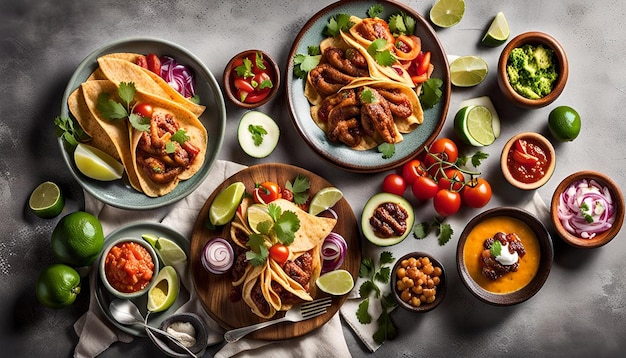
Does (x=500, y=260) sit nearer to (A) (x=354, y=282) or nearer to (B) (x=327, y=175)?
(A) (x=354, y=282)

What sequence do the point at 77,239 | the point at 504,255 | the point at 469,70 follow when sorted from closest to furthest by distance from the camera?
1. the point at 77,239
2. the point at 504,255
3. the point at 469,70

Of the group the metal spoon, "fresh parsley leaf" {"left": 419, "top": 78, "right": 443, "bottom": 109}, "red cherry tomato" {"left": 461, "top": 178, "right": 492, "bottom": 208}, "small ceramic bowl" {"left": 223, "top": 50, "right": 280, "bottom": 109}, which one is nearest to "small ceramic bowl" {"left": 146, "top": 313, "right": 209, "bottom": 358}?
the metal spoon

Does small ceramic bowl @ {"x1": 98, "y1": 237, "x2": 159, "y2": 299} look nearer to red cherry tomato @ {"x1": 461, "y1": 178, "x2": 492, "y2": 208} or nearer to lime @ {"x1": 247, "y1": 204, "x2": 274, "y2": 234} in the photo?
lime @ {"x1": 247, "y1": 204, "x2": 274, "y2": 234}

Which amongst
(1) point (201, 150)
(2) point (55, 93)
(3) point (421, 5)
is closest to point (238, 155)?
(1) point (201, 150)

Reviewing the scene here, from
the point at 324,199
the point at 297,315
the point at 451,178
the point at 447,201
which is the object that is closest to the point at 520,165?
the point at 451,178

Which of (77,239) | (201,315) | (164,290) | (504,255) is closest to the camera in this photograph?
(77,239)

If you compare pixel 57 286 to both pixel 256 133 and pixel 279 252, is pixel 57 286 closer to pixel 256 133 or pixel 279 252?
pixel 279 252
